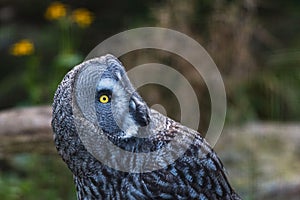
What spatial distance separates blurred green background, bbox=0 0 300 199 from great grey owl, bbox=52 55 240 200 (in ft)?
7.35

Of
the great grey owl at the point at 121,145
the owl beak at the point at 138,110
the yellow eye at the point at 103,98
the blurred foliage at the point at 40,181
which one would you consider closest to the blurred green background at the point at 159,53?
the blurred foliage at the point at 40,181

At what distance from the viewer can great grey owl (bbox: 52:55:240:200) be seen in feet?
14.1

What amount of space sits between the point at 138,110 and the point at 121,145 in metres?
0.21

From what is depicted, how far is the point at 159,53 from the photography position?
8.36 m

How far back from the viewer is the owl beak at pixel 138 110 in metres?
4.35

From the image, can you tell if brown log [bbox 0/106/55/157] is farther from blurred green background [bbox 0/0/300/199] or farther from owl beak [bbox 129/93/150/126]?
owl beak [bbox 129/93/150/126]

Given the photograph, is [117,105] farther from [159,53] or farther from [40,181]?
[159,53]

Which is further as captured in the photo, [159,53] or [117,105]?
[159,53]

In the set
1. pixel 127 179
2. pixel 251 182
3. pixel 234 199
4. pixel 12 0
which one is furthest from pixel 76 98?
pixel 12 0

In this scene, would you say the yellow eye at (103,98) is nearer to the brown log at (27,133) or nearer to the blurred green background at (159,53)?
the blurred green background at (159,53)

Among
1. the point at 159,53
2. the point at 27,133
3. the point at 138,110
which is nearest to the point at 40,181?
the point at 27,133

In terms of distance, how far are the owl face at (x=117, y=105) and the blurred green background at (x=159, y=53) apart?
94.8 inches

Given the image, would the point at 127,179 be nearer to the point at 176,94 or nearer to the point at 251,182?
the point at 251,182

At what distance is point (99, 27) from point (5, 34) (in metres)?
1.09
